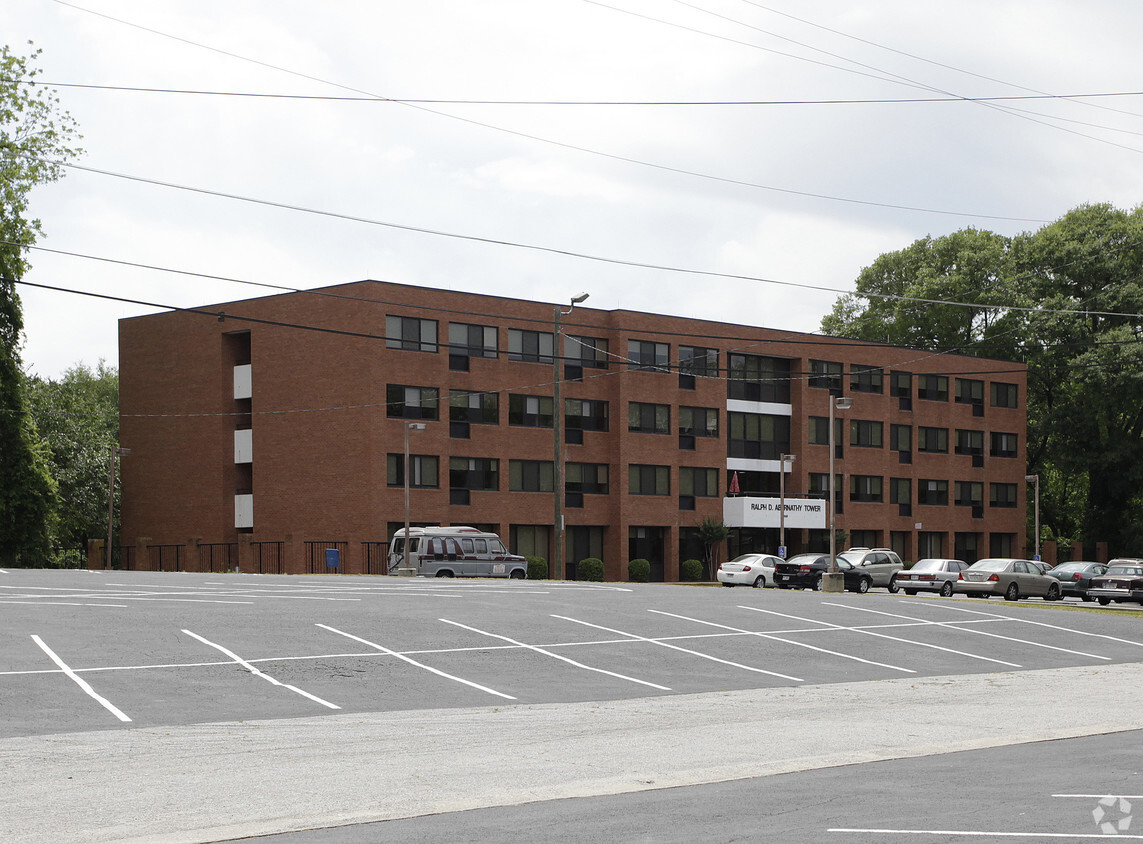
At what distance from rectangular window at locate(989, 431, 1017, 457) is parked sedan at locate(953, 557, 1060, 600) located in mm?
35263

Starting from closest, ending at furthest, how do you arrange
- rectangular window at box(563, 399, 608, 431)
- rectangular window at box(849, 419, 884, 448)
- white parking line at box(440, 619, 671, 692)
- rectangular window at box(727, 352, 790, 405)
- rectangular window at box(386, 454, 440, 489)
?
white parking line at box(440, 619, 671, 692)
rectangular window at box(386, 454, 440, 489)
rectangular window at box(563, 399, 608, 431)
rectangular window at box(727, 352, 790, 405)
rectangular window at box(849, 419, 884, 448)

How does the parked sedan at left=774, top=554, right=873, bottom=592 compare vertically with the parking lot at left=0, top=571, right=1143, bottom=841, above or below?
below

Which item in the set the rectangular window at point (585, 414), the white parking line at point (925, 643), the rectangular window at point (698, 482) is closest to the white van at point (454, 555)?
the rectangular window at point (585, 414)

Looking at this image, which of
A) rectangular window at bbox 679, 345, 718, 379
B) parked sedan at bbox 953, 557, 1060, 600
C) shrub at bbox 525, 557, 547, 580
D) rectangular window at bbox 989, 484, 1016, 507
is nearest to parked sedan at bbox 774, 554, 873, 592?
parked sedan at bbox 953, 557, 1060, 600

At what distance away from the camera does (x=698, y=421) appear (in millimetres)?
67812

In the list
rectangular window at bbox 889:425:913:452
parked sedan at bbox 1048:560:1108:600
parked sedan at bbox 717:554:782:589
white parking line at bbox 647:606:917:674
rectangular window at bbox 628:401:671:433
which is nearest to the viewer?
white parking line at bbox 647:606:917:674

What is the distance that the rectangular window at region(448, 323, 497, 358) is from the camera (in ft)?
194

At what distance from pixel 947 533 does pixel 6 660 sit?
66303 mm

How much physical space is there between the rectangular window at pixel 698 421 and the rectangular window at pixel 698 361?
69.4 inches

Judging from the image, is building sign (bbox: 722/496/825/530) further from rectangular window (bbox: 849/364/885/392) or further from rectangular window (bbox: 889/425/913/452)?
rectangular window (bbox: 889/425/913/452)

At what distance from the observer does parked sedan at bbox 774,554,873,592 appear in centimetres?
4841

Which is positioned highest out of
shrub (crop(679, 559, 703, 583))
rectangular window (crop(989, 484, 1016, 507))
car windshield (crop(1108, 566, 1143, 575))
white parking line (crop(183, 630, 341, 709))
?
rectangular window (crop(989, 484, 1016, 507))

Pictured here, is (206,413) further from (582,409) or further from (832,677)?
(832,677)

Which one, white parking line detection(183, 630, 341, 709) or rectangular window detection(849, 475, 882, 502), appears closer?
white parking line detection(183, 630, 341, 709)
